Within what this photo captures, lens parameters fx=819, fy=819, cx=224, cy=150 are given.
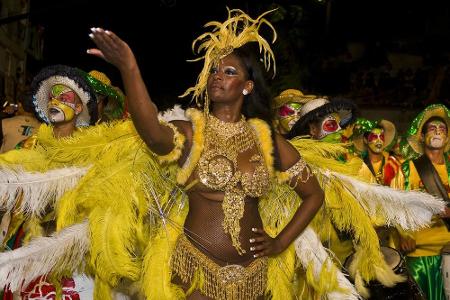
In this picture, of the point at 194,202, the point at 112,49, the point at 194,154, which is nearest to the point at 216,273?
the point at 194,202

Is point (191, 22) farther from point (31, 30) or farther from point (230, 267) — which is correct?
point (230, 267)

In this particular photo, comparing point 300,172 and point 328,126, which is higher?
point 328,126

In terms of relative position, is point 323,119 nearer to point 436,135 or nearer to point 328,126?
point 328,126

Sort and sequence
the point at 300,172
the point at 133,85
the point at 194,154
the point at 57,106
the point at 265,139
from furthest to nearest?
the point at 57,106 < the point at 300,172 < the point at 265,139 < the point at 194,154 < the point at 133,85

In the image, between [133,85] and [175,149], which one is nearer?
[133,85]

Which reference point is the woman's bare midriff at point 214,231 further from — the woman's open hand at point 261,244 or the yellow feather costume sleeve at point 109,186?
the yellow feather costume sleeve at point 109,186

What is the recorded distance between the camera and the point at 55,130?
627cm

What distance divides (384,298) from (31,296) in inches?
99.8

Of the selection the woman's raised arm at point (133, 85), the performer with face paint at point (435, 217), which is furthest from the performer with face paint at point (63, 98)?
the performer with face paint at point (435, 217)

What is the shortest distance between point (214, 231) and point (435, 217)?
158 inches

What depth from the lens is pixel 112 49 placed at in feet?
12.9

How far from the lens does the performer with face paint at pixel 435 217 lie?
26.7ft

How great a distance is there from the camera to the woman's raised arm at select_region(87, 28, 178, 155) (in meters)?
3.91

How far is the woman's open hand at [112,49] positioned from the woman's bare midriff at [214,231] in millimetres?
1111
